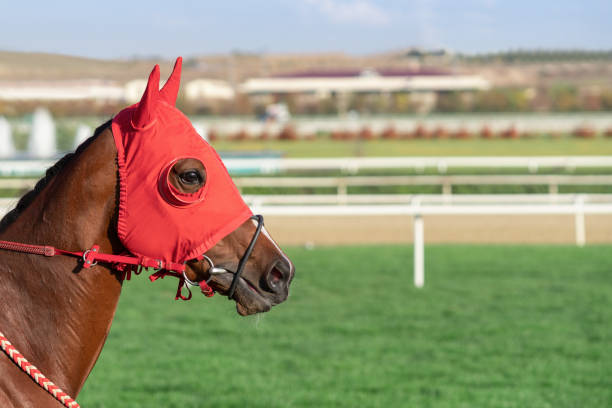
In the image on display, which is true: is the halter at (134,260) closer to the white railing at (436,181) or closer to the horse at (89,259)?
the horse at (89,259)

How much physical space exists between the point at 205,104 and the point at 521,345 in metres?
42.9

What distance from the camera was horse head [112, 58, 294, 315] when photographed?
7.06 feet

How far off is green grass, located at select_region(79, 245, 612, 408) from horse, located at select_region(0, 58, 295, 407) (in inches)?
92.3

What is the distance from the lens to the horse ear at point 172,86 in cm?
227

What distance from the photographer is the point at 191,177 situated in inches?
85.7

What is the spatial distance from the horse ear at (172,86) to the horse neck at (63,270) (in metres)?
0.18

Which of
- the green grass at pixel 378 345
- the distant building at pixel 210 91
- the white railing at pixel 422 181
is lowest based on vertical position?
the green grass at pixel 378 345

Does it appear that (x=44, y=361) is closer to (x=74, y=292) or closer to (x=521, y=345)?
(x=74, y=292)

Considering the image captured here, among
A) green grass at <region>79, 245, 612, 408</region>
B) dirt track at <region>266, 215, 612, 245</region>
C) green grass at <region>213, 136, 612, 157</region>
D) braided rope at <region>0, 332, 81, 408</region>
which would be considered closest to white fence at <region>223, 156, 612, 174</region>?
dirt track at <region>266, 215, 612, 245</region>

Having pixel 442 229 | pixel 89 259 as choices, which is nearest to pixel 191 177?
pixel 89 259

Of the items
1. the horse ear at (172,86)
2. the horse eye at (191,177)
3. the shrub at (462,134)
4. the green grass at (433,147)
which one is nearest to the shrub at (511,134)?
the green grass at (433,147)

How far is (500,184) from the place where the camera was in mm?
18719

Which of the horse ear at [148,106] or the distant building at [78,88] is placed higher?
the distant building at [78,88]

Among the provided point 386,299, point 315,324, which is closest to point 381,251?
point 386,299
